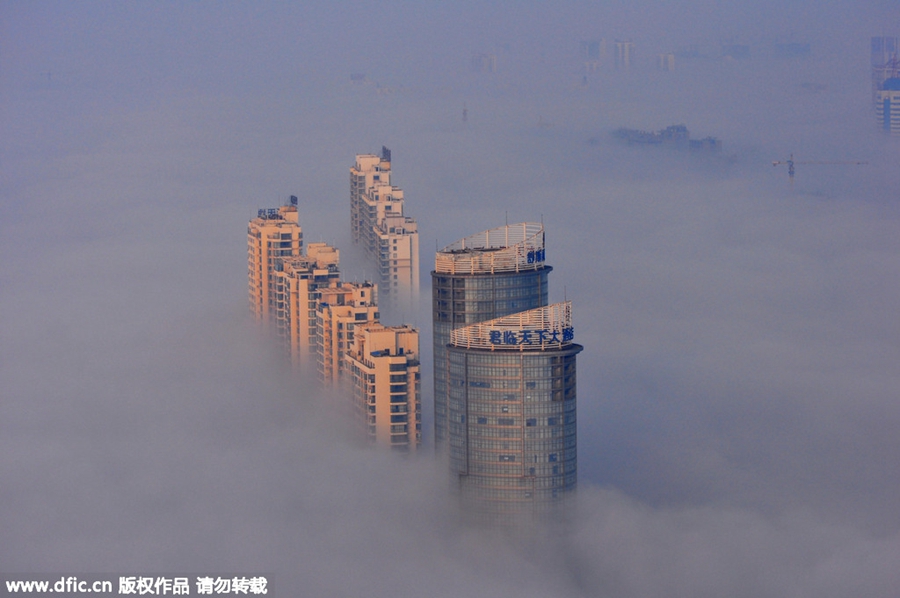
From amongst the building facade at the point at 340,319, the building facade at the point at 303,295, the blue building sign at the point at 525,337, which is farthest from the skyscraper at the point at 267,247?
the blue building sign at the point at 525,337

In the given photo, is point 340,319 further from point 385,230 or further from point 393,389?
point 385,230

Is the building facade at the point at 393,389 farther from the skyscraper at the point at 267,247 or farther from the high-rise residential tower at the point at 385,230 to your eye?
the skyscraper at the point at 267,247

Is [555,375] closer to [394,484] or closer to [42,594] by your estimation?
[394,484]

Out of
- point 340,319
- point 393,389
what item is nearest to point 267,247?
point 340,319

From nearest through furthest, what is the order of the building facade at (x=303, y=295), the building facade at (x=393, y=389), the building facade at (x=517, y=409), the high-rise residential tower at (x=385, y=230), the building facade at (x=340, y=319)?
the building facade at (x=517, y=409) < the building facade at (x=393, y=389) < the building facade at (x=340, y=319) < the building facade at (x=303, y=295) < the high-rise residential tower at (x=385, y=230)

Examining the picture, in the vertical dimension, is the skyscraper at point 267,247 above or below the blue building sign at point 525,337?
above

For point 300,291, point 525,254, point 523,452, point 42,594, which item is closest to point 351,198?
point 300,291
